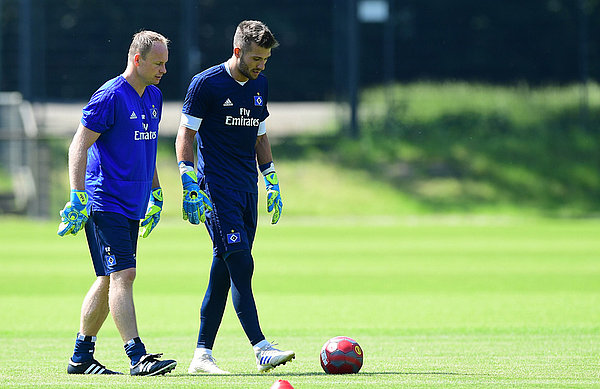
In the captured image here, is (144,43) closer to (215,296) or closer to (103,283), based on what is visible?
(103,283)

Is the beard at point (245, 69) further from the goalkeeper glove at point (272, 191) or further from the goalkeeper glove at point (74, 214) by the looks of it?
the goalkeeper glove at point (74, 214)

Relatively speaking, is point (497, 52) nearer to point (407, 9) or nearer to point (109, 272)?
point (407, 9)

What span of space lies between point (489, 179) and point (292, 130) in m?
7.20

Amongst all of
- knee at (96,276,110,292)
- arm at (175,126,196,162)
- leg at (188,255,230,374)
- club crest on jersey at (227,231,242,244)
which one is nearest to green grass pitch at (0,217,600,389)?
leg at (188,255,230,374)

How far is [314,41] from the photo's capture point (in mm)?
39594

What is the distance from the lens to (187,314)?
11.7 meters

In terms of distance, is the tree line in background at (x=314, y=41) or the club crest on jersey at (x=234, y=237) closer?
the club crest on jersey at (x=234, y=237)

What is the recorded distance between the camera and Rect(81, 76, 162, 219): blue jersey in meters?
7.14

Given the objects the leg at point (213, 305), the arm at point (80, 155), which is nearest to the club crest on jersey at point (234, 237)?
the leg at point (213, 305)

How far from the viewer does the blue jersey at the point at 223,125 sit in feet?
24.0

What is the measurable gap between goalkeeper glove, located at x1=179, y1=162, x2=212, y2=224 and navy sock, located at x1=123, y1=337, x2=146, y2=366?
86 centimetres

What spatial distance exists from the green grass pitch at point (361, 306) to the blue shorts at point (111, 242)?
75 centimetres

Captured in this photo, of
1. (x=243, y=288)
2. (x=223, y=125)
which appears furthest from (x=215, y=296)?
(x=223, y=125)

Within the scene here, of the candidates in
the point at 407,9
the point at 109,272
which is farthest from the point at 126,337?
the point at 407,9
